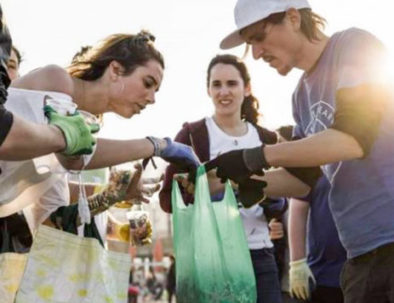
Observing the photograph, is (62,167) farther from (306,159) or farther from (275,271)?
(275,271)

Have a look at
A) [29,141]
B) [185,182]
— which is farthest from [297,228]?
[29,141]

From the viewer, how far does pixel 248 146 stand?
3861 millimetres

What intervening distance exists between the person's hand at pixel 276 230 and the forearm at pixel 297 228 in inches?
12.6

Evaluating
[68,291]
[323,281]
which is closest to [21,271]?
[68,291]

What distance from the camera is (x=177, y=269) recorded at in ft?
9.27

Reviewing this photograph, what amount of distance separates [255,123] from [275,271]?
3.24 ft

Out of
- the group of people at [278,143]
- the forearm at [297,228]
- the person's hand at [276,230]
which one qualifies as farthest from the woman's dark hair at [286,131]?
the group of people at [278,143]

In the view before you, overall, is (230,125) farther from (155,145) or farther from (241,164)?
(241,164)

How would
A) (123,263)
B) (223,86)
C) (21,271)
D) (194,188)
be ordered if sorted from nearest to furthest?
(21,271) → (123,263) → (194,188) → (223,86)

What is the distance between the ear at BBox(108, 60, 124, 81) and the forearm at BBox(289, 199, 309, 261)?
A: 4.78 ft

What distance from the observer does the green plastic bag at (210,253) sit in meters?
2.66

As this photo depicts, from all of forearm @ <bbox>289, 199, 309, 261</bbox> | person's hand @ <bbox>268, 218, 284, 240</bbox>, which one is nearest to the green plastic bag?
forearm @ <bbox>289, 199, 309, 261</bbox>

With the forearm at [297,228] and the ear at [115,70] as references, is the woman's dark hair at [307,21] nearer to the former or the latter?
the ear at [115,70]

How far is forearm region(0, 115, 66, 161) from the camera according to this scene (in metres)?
1.93
